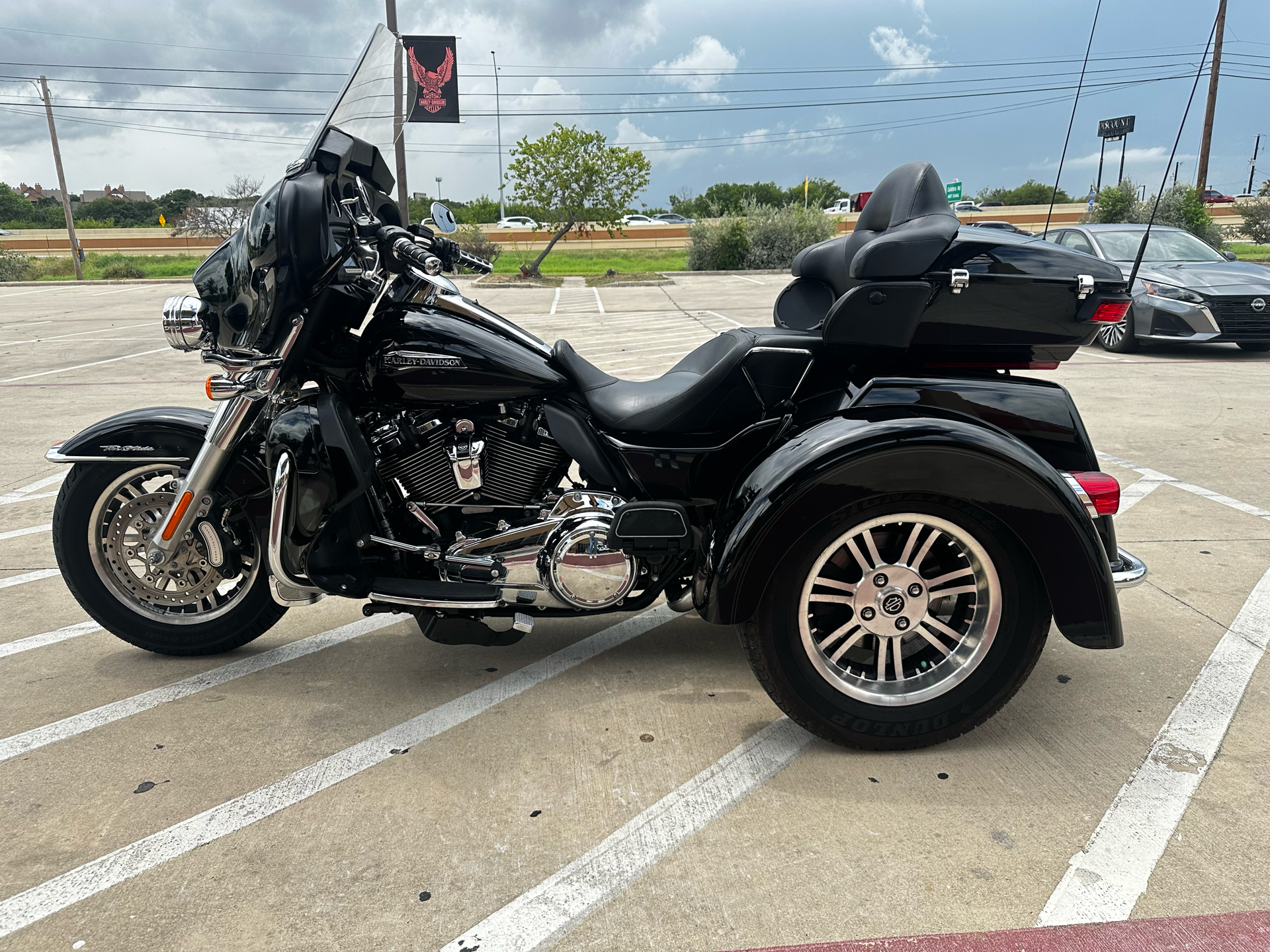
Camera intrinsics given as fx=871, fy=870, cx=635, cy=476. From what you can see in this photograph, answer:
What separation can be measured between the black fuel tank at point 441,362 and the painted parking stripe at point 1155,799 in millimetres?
1994

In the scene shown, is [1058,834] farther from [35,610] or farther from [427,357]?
[35,610]

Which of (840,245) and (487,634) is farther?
(840,245)

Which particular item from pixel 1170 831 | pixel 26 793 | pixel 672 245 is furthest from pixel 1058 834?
pixel 672 245

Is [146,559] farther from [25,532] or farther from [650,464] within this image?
[25,532]

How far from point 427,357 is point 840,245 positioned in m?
1.54

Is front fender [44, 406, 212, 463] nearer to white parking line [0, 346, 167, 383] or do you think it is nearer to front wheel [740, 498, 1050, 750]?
front wheel [740, 498, 1050, 750]

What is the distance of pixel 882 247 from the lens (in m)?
2.52

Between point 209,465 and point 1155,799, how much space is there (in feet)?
9.74

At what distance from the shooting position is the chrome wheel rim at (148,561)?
3.04 meters

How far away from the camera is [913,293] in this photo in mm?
2533

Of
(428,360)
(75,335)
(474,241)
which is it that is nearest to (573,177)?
(474,241)

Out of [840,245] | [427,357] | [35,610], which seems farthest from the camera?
[35,610]

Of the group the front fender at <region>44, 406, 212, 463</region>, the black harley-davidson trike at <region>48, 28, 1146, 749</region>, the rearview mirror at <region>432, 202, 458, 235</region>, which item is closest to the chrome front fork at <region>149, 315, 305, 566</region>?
the black harley-davidson trike at <region>48, 28, 1146, 749</region>

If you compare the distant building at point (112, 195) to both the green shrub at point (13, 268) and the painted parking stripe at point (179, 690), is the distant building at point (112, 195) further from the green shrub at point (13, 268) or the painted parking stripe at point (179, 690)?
the painted parking stripe at point (179, 690)
